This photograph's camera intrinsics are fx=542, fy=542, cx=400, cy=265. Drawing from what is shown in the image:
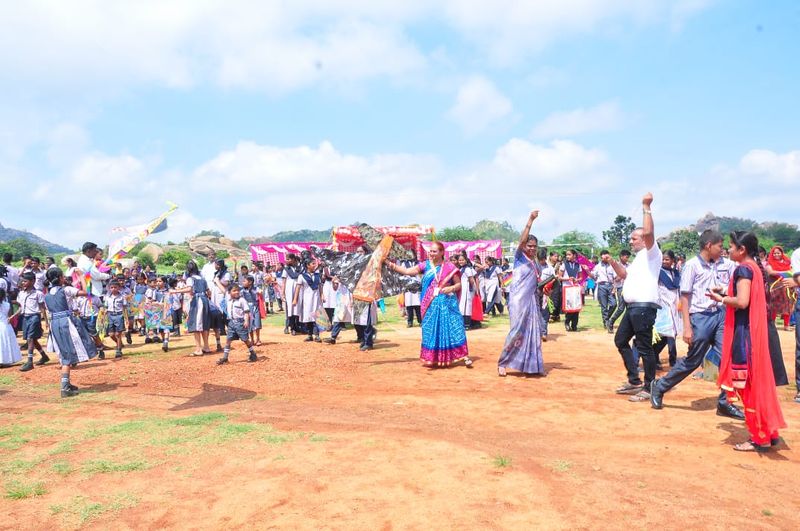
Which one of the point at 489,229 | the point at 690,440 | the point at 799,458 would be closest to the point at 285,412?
the point at 690,440

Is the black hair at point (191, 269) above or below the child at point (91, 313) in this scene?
above

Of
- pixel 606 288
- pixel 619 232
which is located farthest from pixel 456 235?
pixel 606 288

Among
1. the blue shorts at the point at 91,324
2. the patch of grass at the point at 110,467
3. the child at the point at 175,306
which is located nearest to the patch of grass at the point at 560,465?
the patch of grass at the point at 110,467

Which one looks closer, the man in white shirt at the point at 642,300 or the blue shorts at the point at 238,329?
the man in white shirt at the point at 642,300

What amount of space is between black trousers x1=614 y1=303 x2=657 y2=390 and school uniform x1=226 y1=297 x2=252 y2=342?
6278 millimetres

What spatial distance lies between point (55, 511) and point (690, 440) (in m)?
5.36

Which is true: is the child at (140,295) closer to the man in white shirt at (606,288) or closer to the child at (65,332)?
the child at (65,332)

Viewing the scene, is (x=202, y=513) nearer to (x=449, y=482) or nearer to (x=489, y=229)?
(x=449, y=482)

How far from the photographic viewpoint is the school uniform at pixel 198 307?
10438 millimetres

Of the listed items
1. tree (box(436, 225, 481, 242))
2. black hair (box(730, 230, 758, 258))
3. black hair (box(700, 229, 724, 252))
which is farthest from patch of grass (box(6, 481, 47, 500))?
tree (box(436, 225, 481, 242))

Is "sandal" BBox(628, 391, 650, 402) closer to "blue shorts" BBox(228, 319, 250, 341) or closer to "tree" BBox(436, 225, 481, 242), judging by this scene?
"blue shorts" BBox(228, 319, 250, 341)

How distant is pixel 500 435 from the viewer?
17.7 feet

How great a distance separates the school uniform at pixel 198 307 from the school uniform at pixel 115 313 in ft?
6.29

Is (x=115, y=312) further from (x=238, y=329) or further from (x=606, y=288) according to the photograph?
(x=606, y=288)
